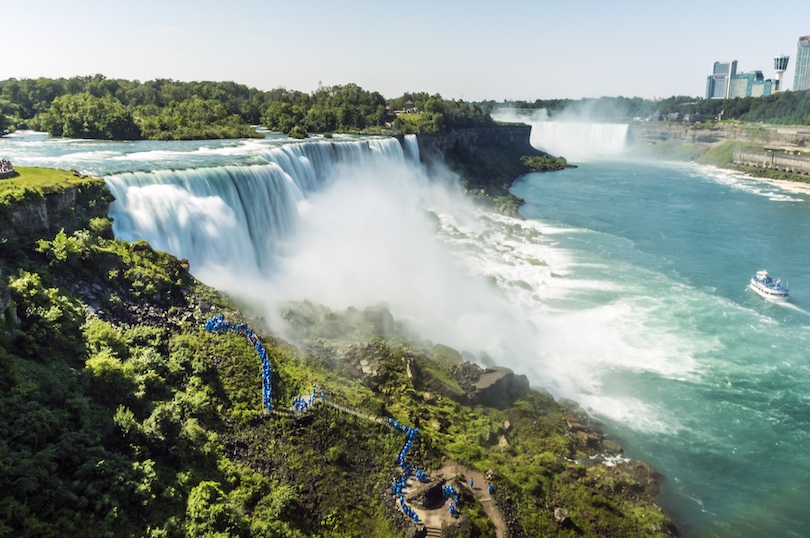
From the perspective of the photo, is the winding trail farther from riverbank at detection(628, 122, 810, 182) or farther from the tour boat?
riverbank at detection(628, 122, 810, 182)

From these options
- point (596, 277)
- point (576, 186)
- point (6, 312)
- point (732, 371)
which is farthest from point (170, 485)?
point (576, 186)

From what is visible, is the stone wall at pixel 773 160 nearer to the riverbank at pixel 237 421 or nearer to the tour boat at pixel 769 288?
the tour boat at pixel 769 288

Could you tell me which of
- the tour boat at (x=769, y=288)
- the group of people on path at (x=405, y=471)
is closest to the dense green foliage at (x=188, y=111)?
the group of people on path at (x=405, y=471)

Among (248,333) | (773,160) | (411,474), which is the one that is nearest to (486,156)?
(773,160)

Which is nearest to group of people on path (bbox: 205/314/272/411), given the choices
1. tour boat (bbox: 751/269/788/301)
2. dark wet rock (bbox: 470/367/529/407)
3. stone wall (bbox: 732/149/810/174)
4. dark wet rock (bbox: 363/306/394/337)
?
dark wet rock (bbox: 363/306/394/337)

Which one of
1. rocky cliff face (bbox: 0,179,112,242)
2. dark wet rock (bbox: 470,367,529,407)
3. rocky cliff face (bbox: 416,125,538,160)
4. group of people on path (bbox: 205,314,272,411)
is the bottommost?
dark wet rock (bbox: 470,367,529,407)

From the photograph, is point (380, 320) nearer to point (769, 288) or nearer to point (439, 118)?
point (769, 288)
